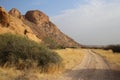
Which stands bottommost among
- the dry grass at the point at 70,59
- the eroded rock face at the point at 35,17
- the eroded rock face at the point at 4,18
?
the dry grass at the point at 70,59

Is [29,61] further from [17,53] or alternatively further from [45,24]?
[45,24]

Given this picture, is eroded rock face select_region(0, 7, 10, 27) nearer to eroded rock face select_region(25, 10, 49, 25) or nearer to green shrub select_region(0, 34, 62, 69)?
green shrub select_region(0, 34, 62, 69)

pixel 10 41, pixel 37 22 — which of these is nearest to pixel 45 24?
pixel 37 22

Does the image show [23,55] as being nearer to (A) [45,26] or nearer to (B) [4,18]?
(B) [4,18]

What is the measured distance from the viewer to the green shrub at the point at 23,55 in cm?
1938

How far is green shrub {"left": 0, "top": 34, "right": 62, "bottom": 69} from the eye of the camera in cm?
1938

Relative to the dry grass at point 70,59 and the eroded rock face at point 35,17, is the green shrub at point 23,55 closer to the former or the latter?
the dry grass at point 70,59

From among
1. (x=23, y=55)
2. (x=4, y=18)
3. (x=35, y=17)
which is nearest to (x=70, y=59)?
(x=23, y=55)

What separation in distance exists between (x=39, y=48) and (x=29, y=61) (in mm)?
2186

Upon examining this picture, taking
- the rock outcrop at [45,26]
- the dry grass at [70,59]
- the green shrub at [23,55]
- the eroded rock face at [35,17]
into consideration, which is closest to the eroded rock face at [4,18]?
the dry grass at [70,59]

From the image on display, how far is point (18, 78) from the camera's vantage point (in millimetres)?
14742

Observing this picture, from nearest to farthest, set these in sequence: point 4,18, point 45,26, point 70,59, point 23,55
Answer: point 23,55, point 70,59, point 4,18, point 45,26

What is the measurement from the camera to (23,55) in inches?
786

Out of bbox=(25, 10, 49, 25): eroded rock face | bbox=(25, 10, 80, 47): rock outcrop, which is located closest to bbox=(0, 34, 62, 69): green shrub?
bbox=(25, 10, 80, 47): rock outcrop
